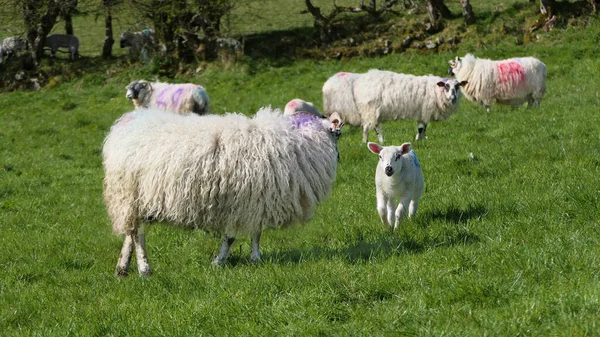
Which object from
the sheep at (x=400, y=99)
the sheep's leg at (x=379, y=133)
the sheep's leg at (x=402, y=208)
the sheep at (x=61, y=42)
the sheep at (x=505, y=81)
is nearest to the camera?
the sheep's leg at (x=402, y=208)

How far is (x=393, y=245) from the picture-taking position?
6.66 metres

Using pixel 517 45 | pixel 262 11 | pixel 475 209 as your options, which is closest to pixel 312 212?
pixel 475 209

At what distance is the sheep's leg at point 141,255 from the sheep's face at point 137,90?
493 inches

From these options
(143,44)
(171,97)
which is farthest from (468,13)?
(143,44)

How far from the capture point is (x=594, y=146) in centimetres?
1023

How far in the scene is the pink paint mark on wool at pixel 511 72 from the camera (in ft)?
57.9

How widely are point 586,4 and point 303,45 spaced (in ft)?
37.8

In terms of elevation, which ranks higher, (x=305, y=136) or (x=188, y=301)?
(x=305, y=136)

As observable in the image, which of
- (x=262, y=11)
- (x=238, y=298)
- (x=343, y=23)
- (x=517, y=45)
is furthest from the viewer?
(x=262, y=11)

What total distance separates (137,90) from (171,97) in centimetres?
106

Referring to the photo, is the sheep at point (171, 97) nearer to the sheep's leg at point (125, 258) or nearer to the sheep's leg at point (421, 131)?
the sheep's leg at point (421, 131)

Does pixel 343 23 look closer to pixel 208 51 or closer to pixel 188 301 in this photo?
pixel 208 51

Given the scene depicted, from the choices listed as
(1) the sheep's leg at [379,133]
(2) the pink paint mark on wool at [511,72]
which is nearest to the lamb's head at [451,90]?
(1) the sheep's leg at [379,133]

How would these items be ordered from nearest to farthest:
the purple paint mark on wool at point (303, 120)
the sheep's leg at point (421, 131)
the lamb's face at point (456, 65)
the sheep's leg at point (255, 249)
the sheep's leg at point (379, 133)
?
the sheep's leg at point (255, 249)
the purple paint mark on wool at point (303, 120)
the sheep's leg at point (421, 131)
the sheep's leg at point (379, 133)
the lamb's face at point (456, 65)
